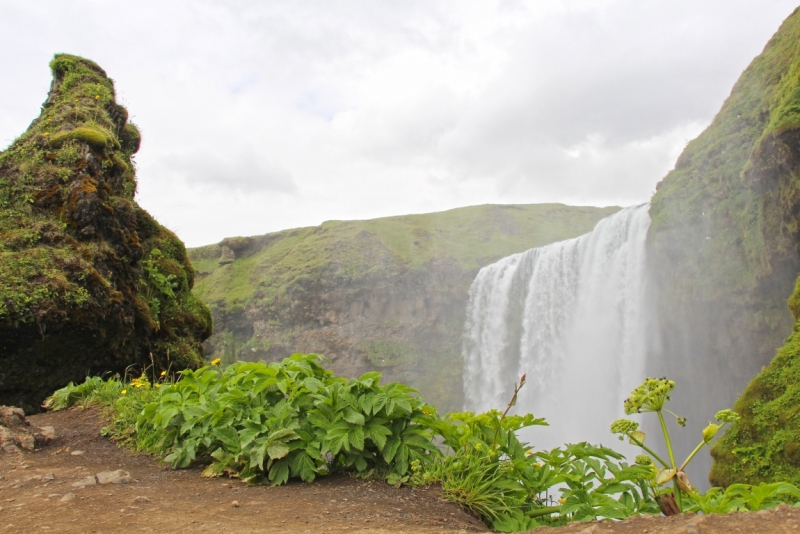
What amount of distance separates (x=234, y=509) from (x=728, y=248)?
1972 cm

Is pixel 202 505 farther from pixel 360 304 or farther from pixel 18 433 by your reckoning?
pixel 360 304

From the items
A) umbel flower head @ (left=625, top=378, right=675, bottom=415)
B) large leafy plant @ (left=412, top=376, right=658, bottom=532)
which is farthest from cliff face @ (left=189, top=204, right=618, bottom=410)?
umbel flower head @ (left=625, top=378, right=675, bottom=415)

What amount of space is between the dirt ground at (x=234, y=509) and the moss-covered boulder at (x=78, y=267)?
255 cm

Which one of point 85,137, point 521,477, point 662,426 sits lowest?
point 521,477

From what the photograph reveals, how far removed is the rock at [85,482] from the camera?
3.17 m

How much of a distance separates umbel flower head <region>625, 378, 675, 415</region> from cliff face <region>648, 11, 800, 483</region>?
47.7 ft

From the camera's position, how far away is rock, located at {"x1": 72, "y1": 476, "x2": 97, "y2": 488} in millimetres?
3166

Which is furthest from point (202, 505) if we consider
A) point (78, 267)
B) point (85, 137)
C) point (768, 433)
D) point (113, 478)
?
point (768, 433)

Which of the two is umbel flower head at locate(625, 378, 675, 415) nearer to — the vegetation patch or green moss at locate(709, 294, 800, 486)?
the vegetation patch

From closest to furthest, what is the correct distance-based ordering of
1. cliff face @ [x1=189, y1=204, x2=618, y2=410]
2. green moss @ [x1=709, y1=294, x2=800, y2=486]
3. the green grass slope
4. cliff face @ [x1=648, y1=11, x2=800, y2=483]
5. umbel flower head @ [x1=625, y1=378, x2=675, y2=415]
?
1. umbel flower head @ [x1=625, y1=378, x2=675, y2=415]
2. green moss @ [x1=709, y1=294, x2=800, y2=486]
3. cliff face @ [x1=648, y1=11, x2=800, y2=483]
4. cliff face @ [x1=189, y1=204, x2=618, y2=410]
5. the green grass slope

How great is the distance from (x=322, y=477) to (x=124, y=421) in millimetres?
2468

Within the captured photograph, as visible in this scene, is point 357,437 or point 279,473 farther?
point 279,473

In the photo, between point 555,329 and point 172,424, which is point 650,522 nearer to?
point 172,424

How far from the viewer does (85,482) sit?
320 cm
